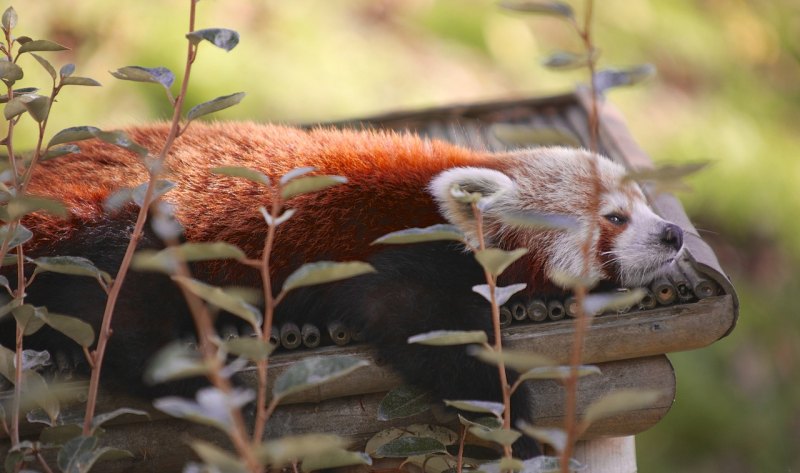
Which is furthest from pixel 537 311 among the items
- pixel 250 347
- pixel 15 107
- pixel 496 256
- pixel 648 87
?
pixel 648 87

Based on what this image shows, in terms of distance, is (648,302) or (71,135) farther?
(648,302)

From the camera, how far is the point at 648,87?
14.6 feet

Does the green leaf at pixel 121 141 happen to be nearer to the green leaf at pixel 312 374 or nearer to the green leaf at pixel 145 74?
the green leaf at pixel 145 74

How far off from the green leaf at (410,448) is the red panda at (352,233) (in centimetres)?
18

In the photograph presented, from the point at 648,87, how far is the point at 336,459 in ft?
12.4

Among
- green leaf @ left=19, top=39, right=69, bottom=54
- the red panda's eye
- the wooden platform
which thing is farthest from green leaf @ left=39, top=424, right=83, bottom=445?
the red panda's eye

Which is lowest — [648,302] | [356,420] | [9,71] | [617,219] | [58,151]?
[356,420]

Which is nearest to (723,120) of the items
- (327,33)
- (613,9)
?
(613,9)

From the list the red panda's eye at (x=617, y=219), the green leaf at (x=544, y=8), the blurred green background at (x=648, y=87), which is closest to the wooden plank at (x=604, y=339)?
the red panda's eye at (x=617, y=219)

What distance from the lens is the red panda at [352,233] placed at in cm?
141

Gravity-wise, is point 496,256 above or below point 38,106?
below

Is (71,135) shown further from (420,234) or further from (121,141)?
(420,234)

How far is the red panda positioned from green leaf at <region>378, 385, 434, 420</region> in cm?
2

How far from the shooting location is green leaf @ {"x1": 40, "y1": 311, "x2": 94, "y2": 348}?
1013 mm
